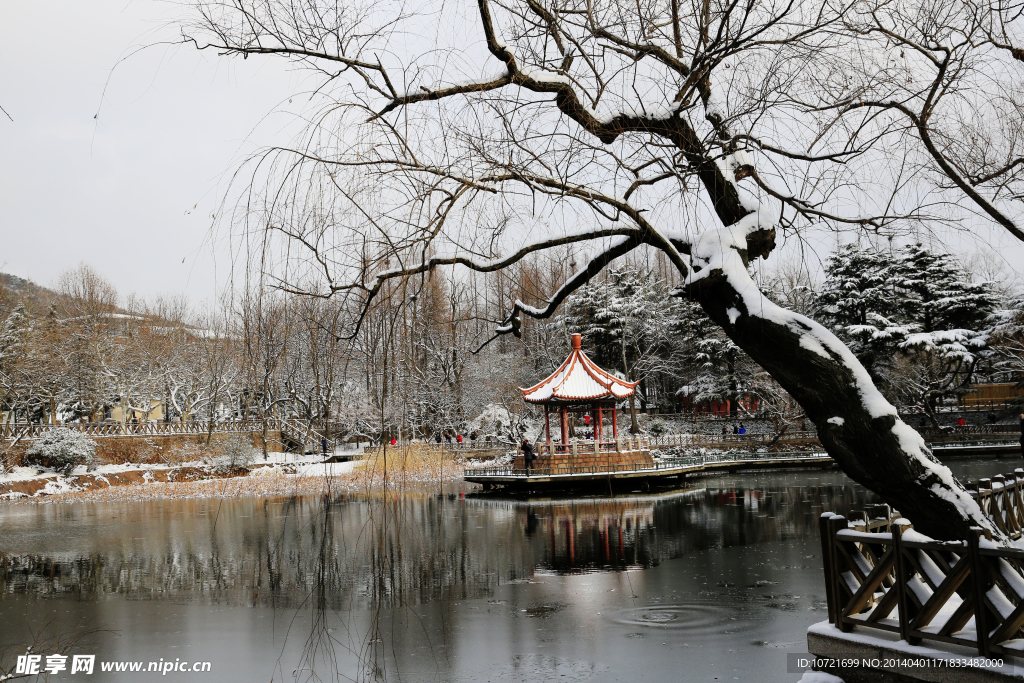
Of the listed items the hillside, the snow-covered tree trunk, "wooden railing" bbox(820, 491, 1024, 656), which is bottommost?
"wooden railing" bbox(820, 491, 1024, 656)

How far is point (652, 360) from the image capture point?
32938 millimetres

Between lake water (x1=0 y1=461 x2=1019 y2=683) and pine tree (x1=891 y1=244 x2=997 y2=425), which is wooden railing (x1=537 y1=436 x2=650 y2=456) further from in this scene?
pine tree (x1=891 y1=244 x2=997 y2=425)

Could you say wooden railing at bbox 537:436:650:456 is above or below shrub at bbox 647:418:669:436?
below

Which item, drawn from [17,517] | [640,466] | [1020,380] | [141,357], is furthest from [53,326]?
[1020,380]

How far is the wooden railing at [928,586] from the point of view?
11.1 feet

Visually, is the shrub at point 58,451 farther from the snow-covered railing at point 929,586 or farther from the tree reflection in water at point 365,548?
the snow-covered railing at point 929,586

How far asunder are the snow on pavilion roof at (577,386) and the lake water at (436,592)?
4.46 metres

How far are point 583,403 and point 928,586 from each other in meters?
17.3

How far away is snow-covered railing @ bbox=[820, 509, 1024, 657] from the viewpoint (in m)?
3.38

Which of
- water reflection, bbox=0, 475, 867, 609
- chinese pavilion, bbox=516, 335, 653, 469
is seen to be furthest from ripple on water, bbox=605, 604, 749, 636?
chinese pavilion, bbox=516, 335, 653, 469

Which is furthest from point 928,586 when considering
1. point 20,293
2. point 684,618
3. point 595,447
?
point 20,293

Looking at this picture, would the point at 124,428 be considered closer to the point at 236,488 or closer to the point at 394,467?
the point at 236,488

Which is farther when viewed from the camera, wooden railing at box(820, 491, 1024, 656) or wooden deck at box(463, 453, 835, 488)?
wooden deck at box(463, 453, 835, 488)

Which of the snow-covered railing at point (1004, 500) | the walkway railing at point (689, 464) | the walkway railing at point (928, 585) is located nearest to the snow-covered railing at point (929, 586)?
the walkway railing at point (928, 585)
